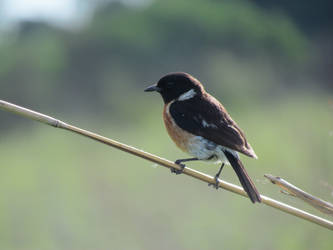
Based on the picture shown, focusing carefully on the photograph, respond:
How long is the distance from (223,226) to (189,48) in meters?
5.42

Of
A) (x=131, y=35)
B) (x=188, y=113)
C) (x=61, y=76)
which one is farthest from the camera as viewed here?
(x=131, y=35)

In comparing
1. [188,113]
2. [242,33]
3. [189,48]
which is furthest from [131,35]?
[188,113]

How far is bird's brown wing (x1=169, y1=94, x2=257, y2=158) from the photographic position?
4.17m

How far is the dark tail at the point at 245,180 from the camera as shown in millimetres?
3518

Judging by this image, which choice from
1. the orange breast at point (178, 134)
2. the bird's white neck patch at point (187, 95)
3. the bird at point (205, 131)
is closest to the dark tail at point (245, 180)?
the bird at point (205, 131)

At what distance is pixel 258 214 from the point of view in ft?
24.3

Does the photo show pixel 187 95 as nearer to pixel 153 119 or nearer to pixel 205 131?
pixel 205 131

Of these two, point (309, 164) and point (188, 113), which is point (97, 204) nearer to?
point (309, 164)

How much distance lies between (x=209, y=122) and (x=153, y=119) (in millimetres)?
6158

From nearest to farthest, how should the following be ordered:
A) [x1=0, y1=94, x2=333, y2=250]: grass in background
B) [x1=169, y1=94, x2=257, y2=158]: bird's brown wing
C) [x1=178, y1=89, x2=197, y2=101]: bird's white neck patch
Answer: [x1=169, y1=94, x2=257, y2=158]: bird's brown wing
[x1=178, y1=89, x2=197, y2=101]: bird's white neck patch
[x1=0, y1=94, x2=333, y2=250]: grass in background

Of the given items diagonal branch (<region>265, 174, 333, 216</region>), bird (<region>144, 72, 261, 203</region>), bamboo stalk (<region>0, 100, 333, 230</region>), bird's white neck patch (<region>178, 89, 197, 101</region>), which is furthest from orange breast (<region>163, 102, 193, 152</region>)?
diagonal branch (<region>265, 174, 333, 216</region>)

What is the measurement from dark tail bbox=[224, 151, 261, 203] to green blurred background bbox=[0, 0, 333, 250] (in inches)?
42.7

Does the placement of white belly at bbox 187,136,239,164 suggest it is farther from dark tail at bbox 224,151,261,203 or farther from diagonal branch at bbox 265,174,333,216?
diagonal branch at bbox 265,174,333,216

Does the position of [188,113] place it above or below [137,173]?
above
